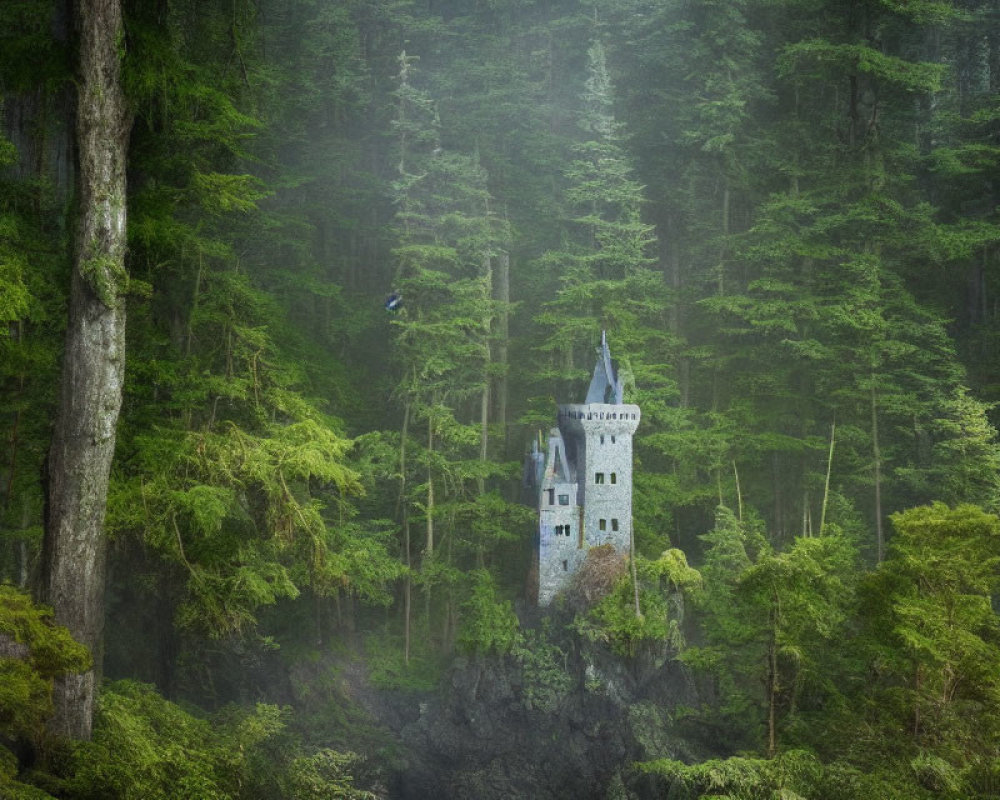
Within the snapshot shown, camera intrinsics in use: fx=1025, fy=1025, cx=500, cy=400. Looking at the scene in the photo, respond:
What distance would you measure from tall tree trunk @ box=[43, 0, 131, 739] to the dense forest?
46 millimetres

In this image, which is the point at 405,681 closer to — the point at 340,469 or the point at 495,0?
the point at 340,469

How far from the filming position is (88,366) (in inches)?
474

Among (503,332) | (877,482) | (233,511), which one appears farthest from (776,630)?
(503,332)

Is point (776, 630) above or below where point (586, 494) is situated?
below

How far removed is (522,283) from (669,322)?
190 inches

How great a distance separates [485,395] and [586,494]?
4.48 m

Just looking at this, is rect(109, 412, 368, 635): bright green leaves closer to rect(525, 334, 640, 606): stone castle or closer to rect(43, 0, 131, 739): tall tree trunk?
rect(43, 0, 131, 739): tall tree trunk

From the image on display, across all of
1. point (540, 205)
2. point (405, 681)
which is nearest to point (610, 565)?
point (405, 681)

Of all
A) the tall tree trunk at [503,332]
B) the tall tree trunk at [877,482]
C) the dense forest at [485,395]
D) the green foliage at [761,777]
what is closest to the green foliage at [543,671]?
the dense forest at [485,395]

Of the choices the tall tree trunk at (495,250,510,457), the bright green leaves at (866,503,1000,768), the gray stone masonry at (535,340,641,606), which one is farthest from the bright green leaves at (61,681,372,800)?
the tall tree trunk at (495,250,510,457)

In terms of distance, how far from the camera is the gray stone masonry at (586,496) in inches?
953

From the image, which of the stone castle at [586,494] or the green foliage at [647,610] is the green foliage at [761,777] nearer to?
the green foliage at [647,610]

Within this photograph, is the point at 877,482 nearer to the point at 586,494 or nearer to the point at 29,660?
the point at 586,494

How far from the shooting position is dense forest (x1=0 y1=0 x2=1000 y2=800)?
13.1 metres
